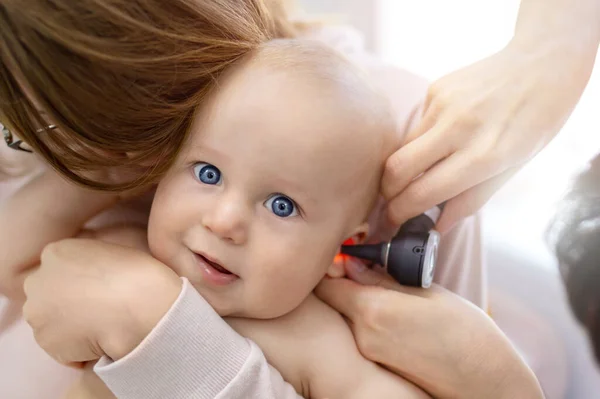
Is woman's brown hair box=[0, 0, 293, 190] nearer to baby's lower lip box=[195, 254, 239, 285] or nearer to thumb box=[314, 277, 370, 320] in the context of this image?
baby's lower lip box=[195, 254, 239, 285]

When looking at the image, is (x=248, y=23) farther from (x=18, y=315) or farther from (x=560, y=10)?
(x=18, y=315)

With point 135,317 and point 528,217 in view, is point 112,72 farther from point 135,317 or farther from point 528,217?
point 528,217

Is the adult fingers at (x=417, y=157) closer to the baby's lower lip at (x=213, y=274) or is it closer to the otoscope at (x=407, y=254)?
the otoscope at (x=407, y=254)

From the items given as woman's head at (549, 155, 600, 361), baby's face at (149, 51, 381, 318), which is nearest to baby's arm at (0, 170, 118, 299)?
baby's face at (149, 51, 381, 318)

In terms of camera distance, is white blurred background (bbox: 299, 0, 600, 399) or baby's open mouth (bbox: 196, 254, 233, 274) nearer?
baby's open mouth (bbox: 196, 254, 233, 274)

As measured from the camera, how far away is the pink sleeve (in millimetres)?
693

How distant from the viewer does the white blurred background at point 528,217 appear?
3.98 ft

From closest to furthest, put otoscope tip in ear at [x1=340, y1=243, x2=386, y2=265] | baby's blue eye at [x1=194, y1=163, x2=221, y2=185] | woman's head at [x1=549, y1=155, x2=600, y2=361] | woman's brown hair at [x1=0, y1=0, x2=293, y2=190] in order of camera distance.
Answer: woman's brown hair at [x1=0, y1=0, x2=293, y2=190] → baby's blue eye at [x1=194, y1=163, x2=221, y2=185] → otoscope tip in ear at [x1=340, y1=243, x2=386, y2=265] → woman's head at [x1=549, y1=155, x2=600, y2=361]

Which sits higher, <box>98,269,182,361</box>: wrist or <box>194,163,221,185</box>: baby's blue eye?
<box>194,163,221,185</box>: baby's blue eye

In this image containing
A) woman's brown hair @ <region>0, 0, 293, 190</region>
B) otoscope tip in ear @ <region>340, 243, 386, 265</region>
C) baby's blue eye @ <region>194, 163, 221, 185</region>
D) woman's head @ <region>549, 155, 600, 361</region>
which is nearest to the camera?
woman's brown hair @ <region>0, 0, 293, 190</region>

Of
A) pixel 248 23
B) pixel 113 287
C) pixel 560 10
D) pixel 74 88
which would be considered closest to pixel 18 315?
pixel 113 287

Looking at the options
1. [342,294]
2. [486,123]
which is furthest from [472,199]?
[342,294]

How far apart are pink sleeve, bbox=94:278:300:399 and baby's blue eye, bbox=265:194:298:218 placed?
136mm

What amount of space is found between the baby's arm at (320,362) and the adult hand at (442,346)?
20 mm
